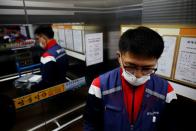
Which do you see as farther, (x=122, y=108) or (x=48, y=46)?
(x=48, y=46)

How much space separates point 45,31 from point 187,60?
1484 mm

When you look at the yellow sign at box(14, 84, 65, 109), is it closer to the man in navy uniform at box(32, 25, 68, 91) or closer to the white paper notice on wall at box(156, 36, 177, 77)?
the man in navy uniform at box(32, 25, 68, 91)

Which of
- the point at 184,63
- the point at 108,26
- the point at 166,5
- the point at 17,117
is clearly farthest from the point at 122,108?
the point at 108,26

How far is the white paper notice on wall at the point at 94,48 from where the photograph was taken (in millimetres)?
2133

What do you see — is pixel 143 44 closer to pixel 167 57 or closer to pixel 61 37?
pixel 167 57

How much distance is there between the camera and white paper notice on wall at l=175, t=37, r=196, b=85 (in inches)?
54.1

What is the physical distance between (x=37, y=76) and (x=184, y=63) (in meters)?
1.62

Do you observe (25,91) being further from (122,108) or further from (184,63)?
(184,63)

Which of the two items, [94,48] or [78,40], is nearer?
[78,40]

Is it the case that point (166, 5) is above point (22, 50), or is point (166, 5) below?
above

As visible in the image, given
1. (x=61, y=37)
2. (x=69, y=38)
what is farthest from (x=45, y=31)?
(x=69, y=38)

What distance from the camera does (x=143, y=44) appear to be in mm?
795

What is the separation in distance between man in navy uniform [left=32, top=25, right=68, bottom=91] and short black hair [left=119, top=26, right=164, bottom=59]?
117cm

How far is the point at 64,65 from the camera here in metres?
2.12
